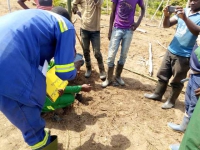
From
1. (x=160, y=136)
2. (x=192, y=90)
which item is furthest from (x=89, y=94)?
(x=192, y=90)

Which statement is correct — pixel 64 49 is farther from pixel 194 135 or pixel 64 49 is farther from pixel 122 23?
pixel 122 23

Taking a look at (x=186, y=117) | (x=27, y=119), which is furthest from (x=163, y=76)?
(x=27, y=119)

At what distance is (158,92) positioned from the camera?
382 centimetres

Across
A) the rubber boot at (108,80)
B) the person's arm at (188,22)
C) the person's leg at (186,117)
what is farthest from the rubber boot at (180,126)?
the rubber boot at (108,80)

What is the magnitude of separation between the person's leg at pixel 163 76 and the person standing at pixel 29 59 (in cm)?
196

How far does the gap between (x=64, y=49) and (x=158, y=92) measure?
97.6 inches

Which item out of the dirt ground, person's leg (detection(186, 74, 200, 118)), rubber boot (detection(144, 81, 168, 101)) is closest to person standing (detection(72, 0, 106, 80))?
the dirt ground

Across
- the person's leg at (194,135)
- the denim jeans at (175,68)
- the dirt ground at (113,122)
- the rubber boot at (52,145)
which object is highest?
the person's leg at (194,135)

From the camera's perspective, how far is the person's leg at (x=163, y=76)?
11.1 feet

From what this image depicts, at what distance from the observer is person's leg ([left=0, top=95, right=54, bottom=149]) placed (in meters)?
1.79

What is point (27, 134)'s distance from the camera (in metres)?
2.02

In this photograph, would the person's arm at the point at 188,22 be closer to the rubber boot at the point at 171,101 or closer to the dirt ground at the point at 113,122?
the rubber boot at the point at 171,101

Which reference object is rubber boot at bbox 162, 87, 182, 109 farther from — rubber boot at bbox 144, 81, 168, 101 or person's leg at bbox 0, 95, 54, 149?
person's leg at bbox 0, 95, 54, 149

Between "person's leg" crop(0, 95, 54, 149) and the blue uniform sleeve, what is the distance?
1.49 ft
